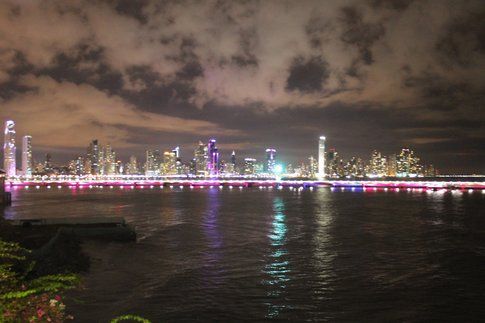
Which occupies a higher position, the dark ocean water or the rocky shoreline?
the rocky shoreline

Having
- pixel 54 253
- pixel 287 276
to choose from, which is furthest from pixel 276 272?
pixel 54 253

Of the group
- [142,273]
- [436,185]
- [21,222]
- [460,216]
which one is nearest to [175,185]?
[436,185]

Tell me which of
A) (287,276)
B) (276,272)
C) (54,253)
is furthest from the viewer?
(276,272)

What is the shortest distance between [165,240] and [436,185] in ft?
460

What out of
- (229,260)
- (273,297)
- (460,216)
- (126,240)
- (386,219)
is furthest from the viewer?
(460,216)

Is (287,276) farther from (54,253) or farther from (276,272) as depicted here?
(54,253)

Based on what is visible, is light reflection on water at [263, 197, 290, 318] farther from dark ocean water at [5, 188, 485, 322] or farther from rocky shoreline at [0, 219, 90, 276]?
rocky shoreline at [0, 219, 90, 276]

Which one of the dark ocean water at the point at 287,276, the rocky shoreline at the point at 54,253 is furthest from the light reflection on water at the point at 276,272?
the rocky shoreline at the point at 54,253

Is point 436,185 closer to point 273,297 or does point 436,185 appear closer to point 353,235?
point 353,235

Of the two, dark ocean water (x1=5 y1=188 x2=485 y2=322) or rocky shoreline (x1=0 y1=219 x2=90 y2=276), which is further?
rocky shoreline (x1=0 y1=219 x2=90 y2=276)

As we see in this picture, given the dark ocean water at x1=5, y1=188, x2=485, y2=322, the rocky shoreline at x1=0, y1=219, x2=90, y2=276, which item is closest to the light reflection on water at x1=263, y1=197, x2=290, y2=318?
the dark ocean water at x1=5, y1=188, x2=485, y2=322

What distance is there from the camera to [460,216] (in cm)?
6291

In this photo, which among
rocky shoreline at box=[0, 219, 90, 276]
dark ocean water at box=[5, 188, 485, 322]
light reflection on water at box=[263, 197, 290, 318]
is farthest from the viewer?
rocky shoreline at box=[0, 219, 90, 276]

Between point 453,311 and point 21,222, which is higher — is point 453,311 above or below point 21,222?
below
